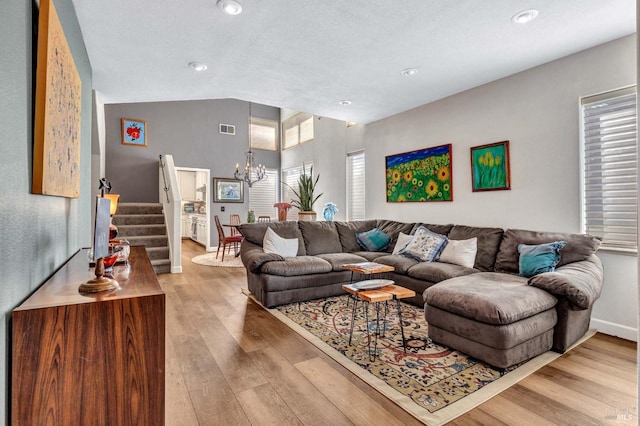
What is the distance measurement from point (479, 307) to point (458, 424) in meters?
0.83

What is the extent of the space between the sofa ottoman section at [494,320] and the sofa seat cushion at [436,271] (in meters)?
0.61

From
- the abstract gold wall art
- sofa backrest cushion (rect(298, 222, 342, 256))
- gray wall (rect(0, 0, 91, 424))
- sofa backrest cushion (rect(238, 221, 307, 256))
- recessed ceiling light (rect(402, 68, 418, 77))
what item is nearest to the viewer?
gray wall (rect(0, 0, 91, 424))

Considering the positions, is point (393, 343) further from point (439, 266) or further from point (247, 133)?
point (247, 133)

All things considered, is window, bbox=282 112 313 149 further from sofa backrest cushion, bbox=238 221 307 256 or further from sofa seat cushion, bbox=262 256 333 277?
sofa seat cushion, bbox=262 256 333 277

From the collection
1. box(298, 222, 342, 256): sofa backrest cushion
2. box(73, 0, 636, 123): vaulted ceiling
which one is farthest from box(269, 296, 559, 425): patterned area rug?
box(73, 0, 636, 123): vaulted ceiling

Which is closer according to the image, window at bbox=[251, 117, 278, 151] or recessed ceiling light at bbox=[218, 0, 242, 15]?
recessed ceiling light at bbox=[218, 0, 242, 15]

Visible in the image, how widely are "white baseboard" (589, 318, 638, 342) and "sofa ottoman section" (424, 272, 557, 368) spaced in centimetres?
93

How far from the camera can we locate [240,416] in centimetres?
176

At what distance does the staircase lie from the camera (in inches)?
219

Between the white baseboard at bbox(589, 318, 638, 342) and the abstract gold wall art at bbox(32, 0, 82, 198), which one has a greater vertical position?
the abstract gold wall art at bbox(32, 0, 82, 198)

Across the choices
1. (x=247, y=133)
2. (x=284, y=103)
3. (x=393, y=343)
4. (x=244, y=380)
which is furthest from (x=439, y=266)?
(x=247, y=133)

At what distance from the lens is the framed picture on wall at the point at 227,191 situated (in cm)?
835

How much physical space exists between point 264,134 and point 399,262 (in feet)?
21.3

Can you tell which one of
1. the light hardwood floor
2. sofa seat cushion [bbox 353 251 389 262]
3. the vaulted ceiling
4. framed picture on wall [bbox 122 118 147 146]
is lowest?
the light hardwood floor
